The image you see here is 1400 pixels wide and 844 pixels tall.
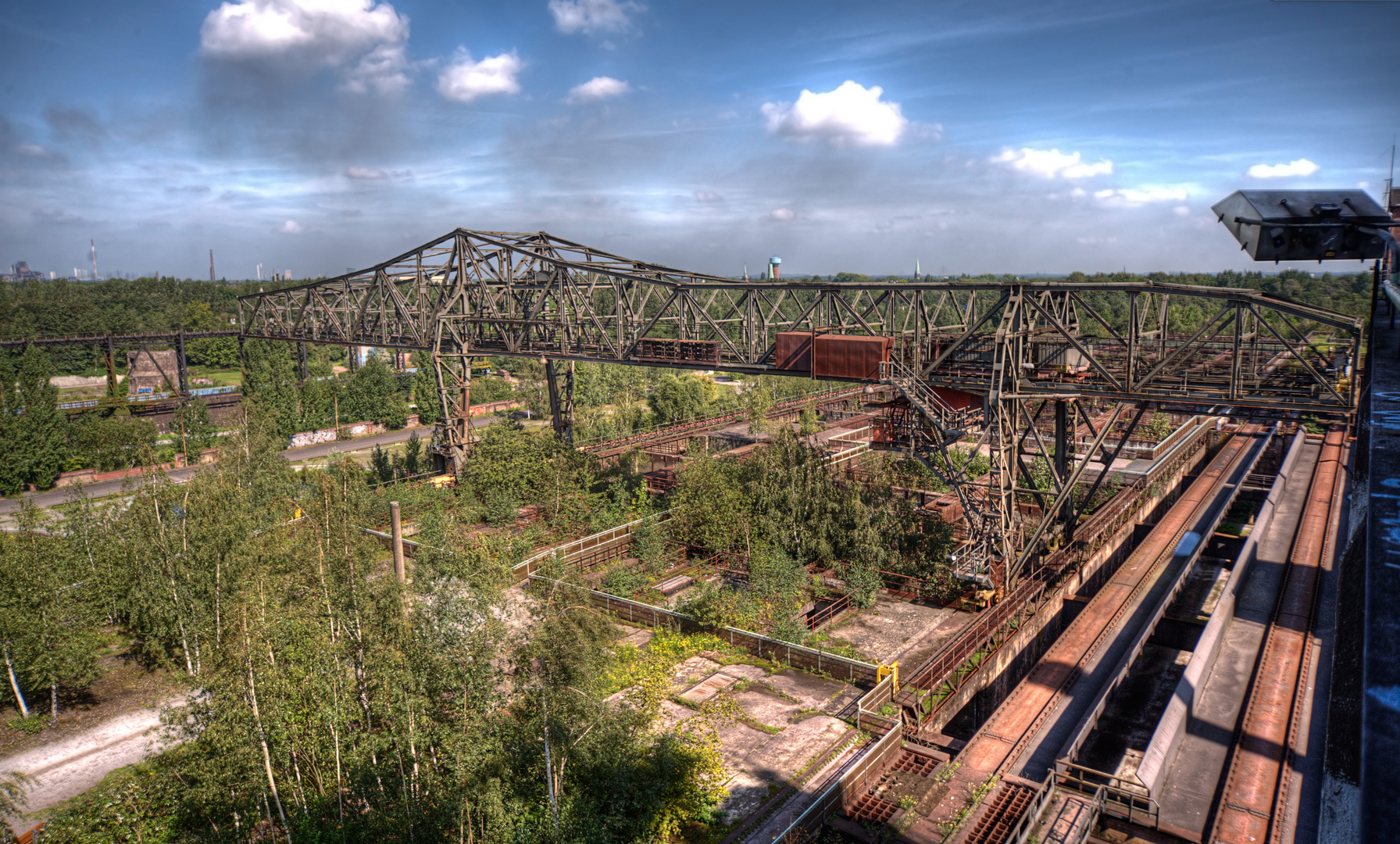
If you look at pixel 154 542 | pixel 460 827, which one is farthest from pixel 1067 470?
pixel 154 542

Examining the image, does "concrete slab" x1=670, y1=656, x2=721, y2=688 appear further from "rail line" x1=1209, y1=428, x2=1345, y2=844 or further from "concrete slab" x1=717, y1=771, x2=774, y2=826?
"rail line" x1=1209, y1=428, x2=1345, y2=844

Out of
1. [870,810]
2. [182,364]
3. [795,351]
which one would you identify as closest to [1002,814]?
[870,810]

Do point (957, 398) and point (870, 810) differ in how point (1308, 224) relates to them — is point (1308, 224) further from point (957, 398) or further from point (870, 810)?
point (957, 398)

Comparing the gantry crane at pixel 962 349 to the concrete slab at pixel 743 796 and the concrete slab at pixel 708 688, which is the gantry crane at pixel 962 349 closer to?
the concrete slab at pixel 708 688

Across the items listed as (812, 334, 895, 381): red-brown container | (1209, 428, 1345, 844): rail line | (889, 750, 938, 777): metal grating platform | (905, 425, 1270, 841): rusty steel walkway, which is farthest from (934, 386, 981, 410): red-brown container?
(889, 750, 938, 777): metal grating platform

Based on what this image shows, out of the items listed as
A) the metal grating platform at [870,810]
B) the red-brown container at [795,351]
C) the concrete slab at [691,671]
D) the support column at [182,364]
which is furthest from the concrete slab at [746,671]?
the support column at [182,364]

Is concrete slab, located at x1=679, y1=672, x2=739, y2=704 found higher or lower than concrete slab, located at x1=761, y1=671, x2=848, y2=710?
higher

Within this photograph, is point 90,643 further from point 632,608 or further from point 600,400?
point 600,400
